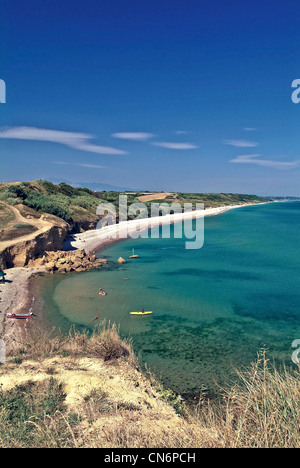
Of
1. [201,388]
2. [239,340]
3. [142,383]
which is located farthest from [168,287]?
[142,383]

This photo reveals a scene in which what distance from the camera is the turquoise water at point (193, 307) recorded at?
53.8 ft

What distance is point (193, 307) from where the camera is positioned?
24766 millimetres

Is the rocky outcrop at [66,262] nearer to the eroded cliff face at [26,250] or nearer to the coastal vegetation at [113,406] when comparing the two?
the eroded cliff face at [26,250]

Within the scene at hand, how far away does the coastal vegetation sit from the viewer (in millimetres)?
6426

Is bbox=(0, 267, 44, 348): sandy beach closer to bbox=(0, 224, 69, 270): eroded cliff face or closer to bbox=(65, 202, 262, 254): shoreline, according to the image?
bbox=(0, 224, 69, 270): eroded cliff face

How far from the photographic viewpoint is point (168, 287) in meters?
30.3

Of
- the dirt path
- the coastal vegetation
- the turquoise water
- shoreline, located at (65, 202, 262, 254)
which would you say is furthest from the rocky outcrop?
the coastal vegetation

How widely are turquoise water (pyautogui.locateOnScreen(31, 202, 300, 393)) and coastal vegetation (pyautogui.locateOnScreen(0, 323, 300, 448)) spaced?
2899 millimetres

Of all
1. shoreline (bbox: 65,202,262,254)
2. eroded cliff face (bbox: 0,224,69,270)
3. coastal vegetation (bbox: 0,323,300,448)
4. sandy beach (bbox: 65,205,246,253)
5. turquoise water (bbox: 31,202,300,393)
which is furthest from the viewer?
sandy beach (bbox: 65,205,246,253)

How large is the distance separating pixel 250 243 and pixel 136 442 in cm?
5559

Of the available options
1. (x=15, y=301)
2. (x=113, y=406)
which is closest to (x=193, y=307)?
(x=15, y=301)

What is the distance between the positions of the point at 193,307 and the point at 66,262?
60.8 ft

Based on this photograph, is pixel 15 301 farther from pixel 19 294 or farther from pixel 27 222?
pixel 27 222
